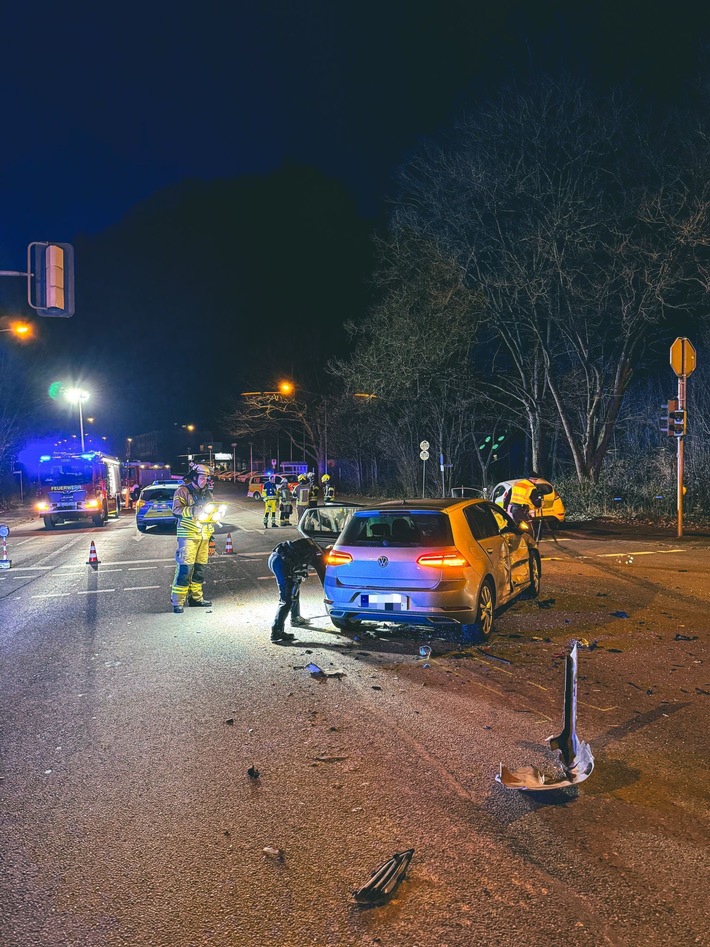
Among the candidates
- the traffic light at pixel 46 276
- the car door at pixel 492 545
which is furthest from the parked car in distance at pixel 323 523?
the traffic light at pixel 46 276

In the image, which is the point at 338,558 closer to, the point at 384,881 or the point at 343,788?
the point at 343,788

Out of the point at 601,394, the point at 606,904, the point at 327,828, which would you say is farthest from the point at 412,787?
the point at 601,394

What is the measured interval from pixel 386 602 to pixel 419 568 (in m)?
0.54

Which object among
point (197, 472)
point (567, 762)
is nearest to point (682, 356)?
point (197, 472)

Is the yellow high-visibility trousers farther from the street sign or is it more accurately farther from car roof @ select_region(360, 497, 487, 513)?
Answer: the street sign

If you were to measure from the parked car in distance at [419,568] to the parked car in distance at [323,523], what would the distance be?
162 centimetres

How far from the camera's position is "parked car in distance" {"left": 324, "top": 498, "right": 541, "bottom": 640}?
712 centimetres

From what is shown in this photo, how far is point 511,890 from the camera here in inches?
121

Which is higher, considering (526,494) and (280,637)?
(526,494)

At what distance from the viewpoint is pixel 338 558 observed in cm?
768

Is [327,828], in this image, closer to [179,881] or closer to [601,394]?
[179,881]

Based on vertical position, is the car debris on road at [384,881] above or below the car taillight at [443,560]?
below

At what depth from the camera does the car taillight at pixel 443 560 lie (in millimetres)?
7137

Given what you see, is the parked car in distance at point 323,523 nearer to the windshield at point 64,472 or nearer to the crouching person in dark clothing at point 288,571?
the crouching person in dark clothing at point 288,571
